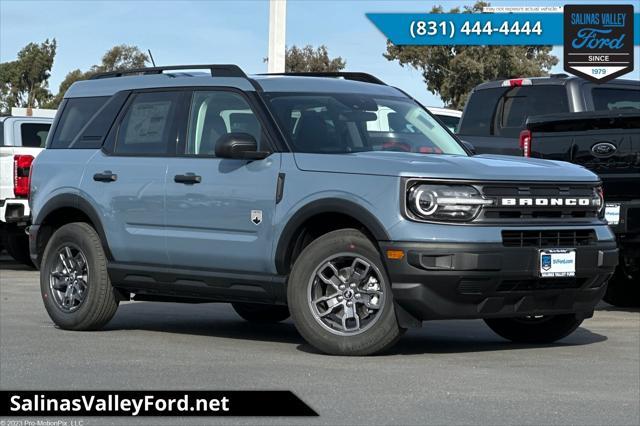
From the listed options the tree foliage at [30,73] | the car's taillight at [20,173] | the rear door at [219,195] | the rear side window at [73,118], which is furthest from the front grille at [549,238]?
the tree foliage at [30,73]

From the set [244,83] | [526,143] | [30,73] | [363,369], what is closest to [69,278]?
[244,83]

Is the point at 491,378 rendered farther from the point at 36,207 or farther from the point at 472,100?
the point at 472,100

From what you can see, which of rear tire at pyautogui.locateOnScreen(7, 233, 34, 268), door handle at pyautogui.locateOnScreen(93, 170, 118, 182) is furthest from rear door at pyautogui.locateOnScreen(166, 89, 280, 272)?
rear tire at pyautogui.locateOnScreen(7, 233, 34, 268)

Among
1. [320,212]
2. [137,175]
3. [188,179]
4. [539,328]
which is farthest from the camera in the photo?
[137,175]

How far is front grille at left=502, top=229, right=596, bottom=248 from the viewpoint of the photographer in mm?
8977

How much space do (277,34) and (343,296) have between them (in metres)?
11.9

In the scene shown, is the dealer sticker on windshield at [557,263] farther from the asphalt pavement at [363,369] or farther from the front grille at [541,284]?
the asphalt pavement at [363,369]

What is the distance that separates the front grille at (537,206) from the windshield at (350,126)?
1.06 metres

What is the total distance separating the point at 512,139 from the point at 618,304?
8.23 feet

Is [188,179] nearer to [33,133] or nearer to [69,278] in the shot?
[69,278]

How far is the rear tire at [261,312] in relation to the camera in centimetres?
1155

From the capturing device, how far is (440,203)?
8.83 m

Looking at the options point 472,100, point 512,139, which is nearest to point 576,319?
point 512,139

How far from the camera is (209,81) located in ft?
33.8
